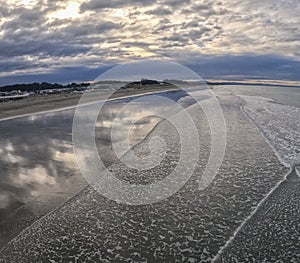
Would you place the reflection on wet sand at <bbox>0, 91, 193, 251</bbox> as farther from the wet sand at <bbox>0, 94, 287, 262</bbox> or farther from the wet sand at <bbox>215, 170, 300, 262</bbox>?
the wet sand at <bbox>215, 170, 300, 262</bbox>

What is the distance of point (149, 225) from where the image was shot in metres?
6.21

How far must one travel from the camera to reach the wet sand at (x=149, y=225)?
5156 mm

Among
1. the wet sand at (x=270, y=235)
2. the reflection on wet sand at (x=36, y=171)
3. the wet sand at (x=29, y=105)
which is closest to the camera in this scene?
the wet sand at (x=270, y=235)

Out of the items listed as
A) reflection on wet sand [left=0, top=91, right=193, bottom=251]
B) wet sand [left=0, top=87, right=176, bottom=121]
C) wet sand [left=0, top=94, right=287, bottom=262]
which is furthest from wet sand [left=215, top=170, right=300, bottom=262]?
wet sand [left=0, top=87, right=176, bottom=121]

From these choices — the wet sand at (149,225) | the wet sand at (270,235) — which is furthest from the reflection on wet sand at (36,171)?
the wet sand at (270,235)

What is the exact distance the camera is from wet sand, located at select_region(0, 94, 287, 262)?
5.16 meters

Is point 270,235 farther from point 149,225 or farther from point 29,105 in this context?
point 29,105

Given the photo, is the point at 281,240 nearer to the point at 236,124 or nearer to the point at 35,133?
the point at 35,133

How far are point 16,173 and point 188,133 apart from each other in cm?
907

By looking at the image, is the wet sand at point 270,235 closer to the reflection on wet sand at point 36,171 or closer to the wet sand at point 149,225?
the wet sand at point 149,225

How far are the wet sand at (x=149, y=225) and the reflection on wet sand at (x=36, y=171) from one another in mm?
349

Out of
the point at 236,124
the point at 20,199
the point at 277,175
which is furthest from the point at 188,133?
the point at 20,199

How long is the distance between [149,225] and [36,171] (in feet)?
13.9

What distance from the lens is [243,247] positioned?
5363 millimetres
